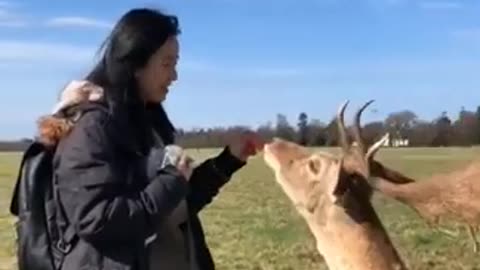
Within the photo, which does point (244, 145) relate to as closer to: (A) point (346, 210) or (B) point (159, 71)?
(B) point (159, 71)

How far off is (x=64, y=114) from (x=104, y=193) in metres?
0.42

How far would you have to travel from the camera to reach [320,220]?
Answer: 7.27 metres

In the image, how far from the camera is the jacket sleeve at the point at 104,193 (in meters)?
4.77

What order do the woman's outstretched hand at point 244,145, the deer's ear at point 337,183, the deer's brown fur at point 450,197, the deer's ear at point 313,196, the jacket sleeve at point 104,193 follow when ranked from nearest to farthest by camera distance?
the deer's brown fur at point 450,197 < the jacket sleeve at point 104,193 < the woman's outstretched hand at point 244,145 < the deer's ear at point 337,183 < the deer's ear at point 313,196

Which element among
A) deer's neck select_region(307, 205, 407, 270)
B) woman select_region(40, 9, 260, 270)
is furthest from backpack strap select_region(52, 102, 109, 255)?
deer's neck select_region(307, 205, 407, 270)

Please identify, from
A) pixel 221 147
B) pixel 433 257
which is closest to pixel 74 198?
pixel 221 147

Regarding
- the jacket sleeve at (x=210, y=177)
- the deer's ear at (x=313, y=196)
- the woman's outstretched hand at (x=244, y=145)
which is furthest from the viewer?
the deer's ear at (x=313, y=196)

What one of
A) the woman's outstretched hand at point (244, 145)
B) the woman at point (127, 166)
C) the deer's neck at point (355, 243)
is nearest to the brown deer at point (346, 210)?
the deer's neck at point (355, 243)

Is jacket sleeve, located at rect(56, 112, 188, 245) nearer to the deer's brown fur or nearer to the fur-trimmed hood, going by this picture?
the fur-trimmed hood

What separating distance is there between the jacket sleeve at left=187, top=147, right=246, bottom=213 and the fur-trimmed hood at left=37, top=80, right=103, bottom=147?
0.71 m

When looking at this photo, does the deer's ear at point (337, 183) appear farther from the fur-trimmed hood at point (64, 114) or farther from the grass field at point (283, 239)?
the grass field at point (283, 239)

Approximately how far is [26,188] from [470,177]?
1.79 metres

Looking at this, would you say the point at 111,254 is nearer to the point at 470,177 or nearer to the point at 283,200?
the point at 470,177

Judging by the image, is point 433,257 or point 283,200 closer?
point 433,257
